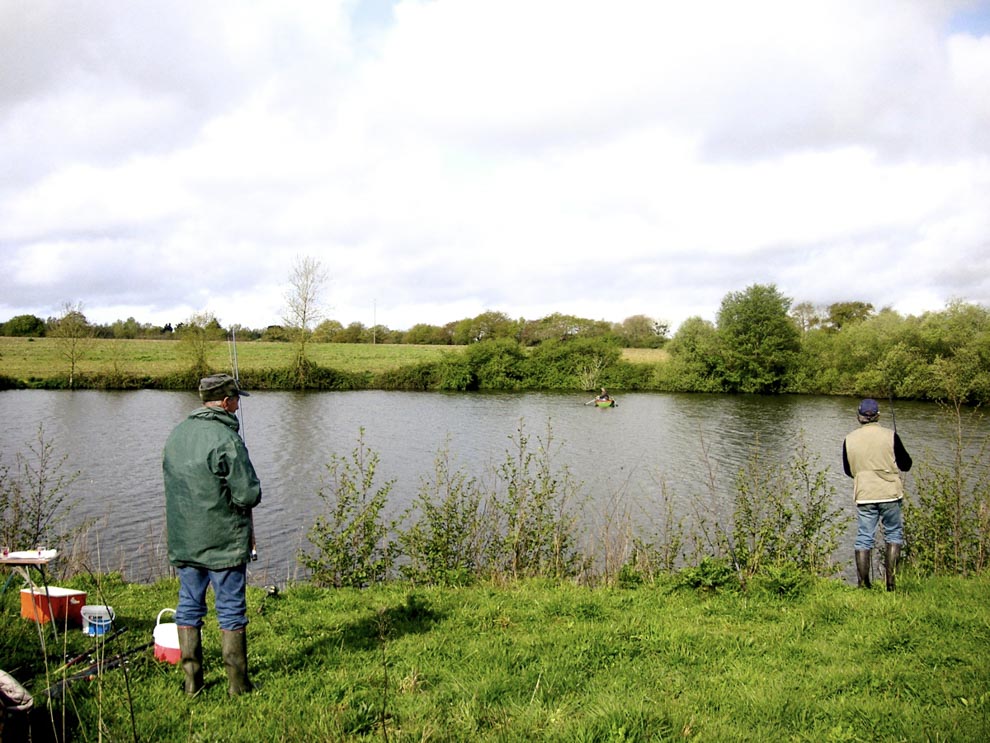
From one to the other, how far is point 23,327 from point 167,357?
26.4 metres

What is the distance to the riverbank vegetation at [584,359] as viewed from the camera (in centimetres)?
5206

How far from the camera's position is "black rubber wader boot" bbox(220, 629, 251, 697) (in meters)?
4.75

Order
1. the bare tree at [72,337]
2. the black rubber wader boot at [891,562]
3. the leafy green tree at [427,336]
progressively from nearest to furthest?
the black rubber wader boot at [891,562], the bare tree at [72,337], the leafy green tree at [427,336]

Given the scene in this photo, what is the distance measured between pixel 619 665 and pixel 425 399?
46.0 metres

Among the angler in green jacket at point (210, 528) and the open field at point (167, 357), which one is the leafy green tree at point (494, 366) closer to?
the open field at point (167, 357)

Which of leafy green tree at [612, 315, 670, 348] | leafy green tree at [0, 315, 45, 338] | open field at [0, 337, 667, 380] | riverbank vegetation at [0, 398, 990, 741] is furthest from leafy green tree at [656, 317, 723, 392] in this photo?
leafy green tree at [0, 315, 45, 338]

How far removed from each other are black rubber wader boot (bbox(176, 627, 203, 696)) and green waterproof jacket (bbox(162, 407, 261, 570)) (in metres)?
0.50

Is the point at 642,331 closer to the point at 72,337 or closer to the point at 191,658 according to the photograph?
the point at 72,337

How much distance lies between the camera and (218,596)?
4.77 meters

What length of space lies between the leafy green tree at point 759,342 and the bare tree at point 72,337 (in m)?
54.3

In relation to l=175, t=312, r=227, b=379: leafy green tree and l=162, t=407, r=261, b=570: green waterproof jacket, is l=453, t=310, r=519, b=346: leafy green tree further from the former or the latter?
l=162, t=407, r=261, b=570: green waterproof jacket

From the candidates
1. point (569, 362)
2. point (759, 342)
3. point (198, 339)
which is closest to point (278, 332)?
point (198, 339)

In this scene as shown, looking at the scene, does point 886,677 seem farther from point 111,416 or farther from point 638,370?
point 638,370

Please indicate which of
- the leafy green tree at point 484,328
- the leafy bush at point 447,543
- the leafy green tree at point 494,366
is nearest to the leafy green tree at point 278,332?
the leafy green tree at point 494,366
